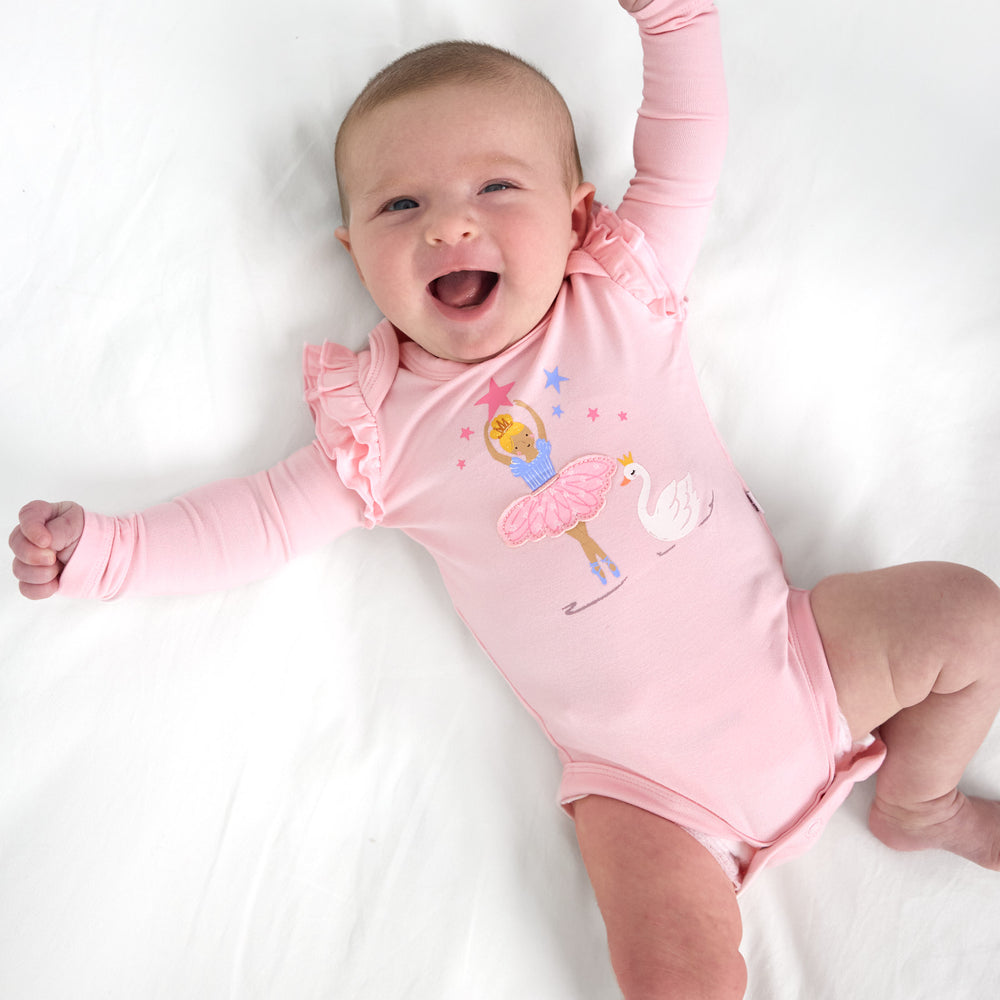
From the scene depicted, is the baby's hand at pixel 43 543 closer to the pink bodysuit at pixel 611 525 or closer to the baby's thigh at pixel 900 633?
the pink bodysuit at pixel 611 525

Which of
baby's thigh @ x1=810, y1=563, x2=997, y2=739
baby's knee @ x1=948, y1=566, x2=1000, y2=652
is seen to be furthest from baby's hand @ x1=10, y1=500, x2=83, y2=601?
baby's knee @ x1=948, y1=566, x2=1000, y2=652

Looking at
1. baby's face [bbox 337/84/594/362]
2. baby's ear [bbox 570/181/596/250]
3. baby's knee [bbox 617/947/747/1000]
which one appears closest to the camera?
baby's knee [bbox 617/947/747/1000]

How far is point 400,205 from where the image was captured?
1.23 m

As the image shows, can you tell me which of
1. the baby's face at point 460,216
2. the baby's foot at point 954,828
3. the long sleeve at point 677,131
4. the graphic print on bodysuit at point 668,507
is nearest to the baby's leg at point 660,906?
the baby's foot at point 954,828

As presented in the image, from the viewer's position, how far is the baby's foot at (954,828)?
4.02 feet

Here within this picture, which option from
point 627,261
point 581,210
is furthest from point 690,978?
point 581,210

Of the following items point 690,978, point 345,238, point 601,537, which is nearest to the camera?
point 690,978

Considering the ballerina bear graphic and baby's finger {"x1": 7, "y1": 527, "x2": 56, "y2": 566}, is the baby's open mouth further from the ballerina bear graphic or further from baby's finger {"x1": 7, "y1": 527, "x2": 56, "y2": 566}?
baby's finger {"x1": 7, "y1": 527, "x2": 56, "y2": 566}

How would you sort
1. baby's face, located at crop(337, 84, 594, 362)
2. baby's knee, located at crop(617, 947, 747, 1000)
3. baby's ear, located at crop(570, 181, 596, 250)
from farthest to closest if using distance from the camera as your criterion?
baby's ear, located at crop(570, 181, 596, 250)
baby's face, located at crop(337, 84, 594, 362)
baby's knee, located at crop(617, 947, 747, 1000)

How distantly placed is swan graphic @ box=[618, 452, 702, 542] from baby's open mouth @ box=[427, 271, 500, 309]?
0.31m

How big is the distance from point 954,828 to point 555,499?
28.4 inches

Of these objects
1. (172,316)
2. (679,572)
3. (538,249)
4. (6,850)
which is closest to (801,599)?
(679,572)

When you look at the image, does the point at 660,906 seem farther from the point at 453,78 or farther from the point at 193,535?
the point at 453,78

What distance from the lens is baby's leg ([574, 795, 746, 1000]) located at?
1.09m
